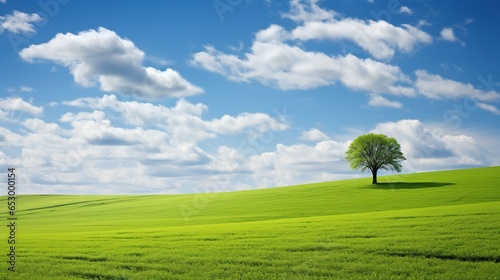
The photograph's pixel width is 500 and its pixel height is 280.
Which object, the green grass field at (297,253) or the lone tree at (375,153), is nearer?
the green grass field at (297,253)

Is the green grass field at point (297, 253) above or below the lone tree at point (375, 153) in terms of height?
below

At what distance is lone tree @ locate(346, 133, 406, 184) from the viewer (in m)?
72.9

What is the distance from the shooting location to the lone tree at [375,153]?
7294cm

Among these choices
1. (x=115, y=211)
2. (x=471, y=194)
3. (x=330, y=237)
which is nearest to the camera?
(x=330, y=237)

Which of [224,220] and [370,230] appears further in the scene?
[224,220]

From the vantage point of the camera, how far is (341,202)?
54.8 m

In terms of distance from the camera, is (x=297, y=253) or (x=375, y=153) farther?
(x=375, y=153)

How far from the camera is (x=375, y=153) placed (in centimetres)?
7338

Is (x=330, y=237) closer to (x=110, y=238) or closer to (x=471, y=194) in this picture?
(x=110, y=238)

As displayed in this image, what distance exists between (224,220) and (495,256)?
32.0 metres

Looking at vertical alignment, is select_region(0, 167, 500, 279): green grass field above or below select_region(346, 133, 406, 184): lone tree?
below

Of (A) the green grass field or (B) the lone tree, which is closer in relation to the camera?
(A) the green grass field

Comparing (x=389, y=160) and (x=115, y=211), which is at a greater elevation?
(x=389, y=160)

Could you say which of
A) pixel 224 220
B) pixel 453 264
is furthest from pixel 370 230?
pixel 224 220
